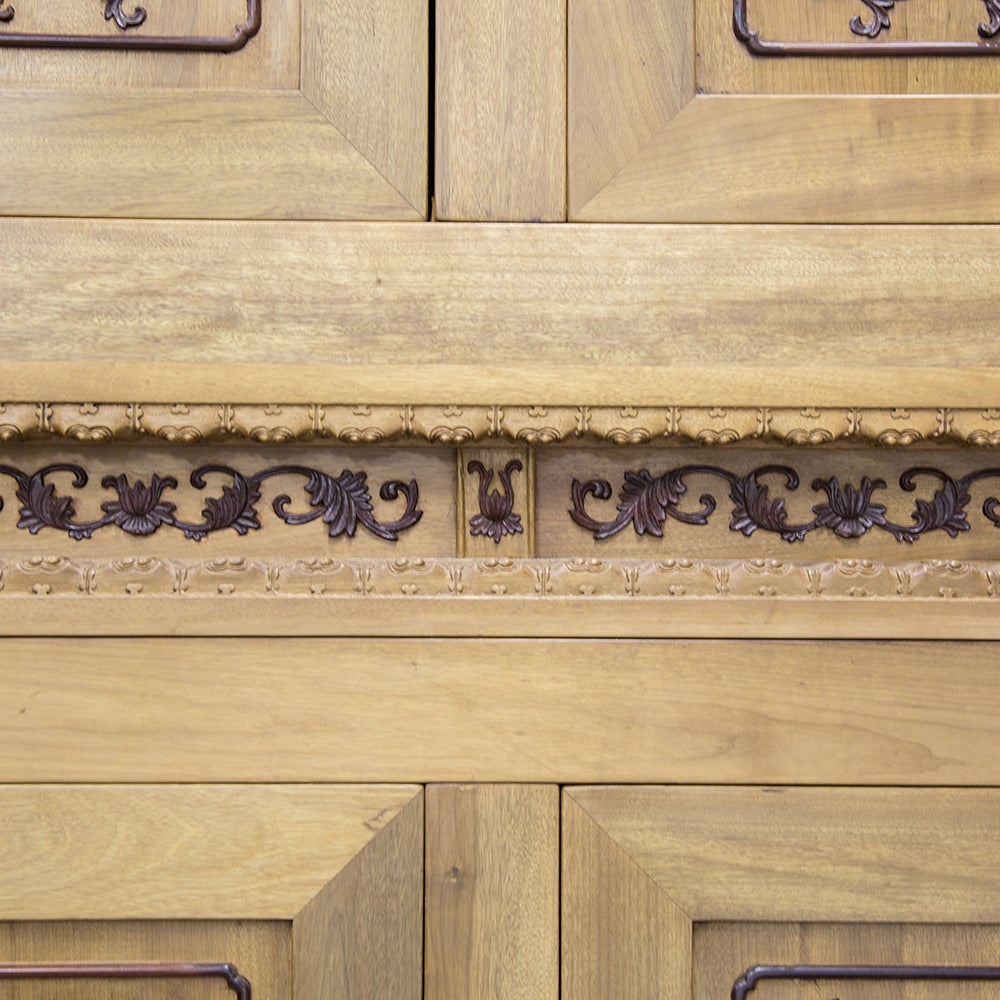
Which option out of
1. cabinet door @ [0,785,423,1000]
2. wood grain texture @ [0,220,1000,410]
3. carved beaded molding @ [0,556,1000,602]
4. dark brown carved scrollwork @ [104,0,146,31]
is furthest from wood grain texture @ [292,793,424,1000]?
dark brown carved scrollwork @ [104,0,146,31]

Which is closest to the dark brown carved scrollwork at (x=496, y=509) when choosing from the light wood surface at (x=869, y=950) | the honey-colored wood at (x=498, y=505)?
the honey-colored wood at (x=498, y=505)

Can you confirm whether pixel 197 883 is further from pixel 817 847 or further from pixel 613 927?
pixel 817 847

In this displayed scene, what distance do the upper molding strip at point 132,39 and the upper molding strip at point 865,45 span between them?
27 cm

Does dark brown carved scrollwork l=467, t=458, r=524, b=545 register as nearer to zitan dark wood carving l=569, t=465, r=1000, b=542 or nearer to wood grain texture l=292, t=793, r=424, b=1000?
zitan dark wood carving l=569, t=465, r=1000, b=542

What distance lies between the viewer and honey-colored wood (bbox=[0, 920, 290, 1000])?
0.48 meters

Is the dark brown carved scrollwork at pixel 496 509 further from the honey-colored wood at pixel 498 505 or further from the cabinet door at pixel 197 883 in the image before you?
the cabinet door at pixel 197 883

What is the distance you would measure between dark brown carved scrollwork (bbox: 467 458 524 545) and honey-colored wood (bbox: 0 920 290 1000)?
9.2 inches

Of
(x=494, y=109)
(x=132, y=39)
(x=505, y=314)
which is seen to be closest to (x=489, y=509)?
(x=505, y=314)

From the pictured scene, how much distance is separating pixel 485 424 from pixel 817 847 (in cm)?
28

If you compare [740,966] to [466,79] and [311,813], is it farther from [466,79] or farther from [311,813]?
[466,79]

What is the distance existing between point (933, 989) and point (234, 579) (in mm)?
429

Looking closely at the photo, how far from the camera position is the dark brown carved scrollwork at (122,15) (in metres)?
0.50

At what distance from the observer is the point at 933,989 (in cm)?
49

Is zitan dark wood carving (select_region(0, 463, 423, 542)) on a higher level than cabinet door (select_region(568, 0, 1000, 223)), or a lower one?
lower
